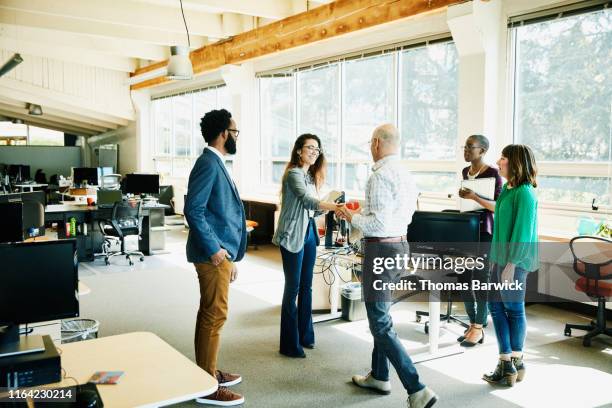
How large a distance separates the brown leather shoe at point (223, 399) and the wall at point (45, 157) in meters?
16.1

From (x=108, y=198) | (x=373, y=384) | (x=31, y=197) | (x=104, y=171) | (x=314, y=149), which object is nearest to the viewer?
(x=373, y=384)

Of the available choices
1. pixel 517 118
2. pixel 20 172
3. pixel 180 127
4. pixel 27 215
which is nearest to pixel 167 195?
pixel 180 127

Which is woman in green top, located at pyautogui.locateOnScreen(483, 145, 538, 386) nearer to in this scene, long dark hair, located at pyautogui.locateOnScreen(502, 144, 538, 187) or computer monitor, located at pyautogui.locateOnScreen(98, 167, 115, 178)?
long dark hair, located at pyautogui.locateOnScreen(502, 144, 538, 187)

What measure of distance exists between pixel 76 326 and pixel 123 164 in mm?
11244

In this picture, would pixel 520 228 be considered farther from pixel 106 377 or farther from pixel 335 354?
pixel 106 377

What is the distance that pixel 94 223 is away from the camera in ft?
26.1

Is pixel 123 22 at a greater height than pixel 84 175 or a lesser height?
greater

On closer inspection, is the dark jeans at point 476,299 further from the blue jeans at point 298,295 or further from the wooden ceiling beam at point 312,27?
the wooden ceiling beam at point 312,27

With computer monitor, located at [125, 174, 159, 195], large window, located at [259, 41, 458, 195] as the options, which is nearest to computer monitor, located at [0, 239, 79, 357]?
large window, located at [259, 41, 458, 195]

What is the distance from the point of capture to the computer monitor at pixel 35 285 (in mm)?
1946

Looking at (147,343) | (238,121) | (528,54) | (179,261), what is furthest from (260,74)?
(147,343)

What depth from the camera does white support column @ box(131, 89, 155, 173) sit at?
44.8ft

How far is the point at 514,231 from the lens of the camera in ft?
10.9

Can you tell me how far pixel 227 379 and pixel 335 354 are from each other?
2.99ft
